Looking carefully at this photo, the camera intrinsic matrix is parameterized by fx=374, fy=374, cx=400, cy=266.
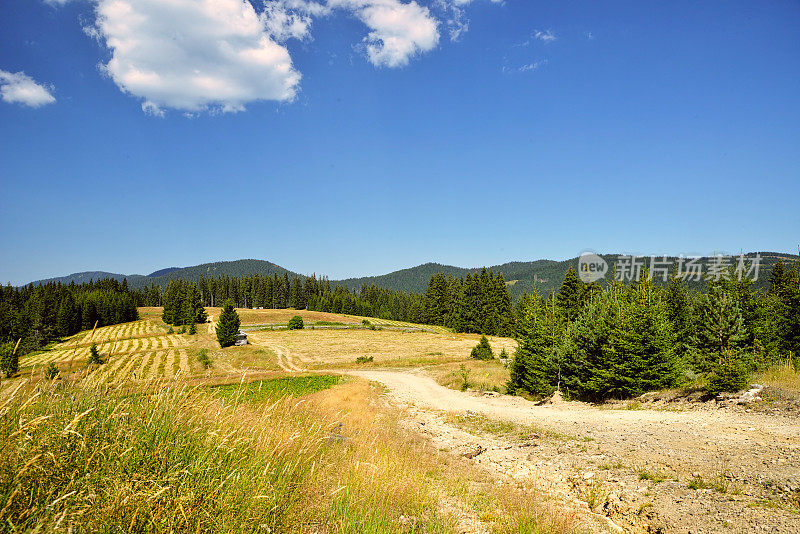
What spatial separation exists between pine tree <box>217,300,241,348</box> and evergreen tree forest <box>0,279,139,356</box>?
22052 mm

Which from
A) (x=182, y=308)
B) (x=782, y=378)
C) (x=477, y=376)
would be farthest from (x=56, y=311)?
(x=782, y=378)

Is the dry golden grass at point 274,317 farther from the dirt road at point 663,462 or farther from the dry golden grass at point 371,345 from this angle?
the dirt road at point 663,462

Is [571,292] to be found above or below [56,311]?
above

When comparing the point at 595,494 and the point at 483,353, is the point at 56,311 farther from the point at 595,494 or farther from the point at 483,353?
the point at 595,494

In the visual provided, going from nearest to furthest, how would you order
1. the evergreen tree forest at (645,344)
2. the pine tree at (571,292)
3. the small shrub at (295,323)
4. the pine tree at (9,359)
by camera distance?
the pine tree at (9,359) < the evergreen tree forest at (645,344) < the pine tree at (571,292) < the small shrub at (295,323)

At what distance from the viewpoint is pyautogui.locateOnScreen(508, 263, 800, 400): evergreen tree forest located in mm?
21109

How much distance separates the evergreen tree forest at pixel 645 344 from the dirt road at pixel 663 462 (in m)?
3.47

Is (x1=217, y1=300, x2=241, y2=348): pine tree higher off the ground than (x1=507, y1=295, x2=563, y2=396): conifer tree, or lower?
lower

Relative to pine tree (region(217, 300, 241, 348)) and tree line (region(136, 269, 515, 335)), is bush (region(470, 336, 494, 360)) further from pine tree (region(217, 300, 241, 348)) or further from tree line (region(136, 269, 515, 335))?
pine tree (region(217, 300, 241, 348))

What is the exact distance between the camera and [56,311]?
8750 centimetres

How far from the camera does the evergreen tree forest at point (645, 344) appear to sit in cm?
2111

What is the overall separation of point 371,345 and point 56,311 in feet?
252

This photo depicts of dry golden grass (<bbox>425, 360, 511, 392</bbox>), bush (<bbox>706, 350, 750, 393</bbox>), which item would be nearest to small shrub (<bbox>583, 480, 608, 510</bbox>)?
bush (<bbox>706, 350, 750, 393</bbox>)

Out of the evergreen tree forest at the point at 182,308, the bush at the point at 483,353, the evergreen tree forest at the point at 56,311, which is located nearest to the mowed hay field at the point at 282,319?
the evergreen tree forest at the point at 182,308
